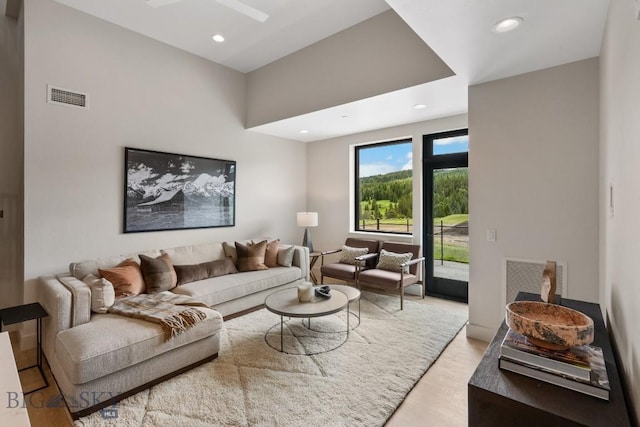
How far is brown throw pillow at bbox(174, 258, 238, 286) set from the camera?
11.6ft

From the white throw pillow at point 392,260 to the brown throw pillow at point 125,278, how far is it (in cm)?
303

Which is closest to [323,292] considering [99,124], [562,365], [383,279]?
[383,279]

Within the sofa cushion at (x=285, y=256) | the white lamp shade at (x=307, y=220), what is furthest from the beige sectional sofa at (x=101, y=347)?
the white lamp shade at (x=307, y=220)

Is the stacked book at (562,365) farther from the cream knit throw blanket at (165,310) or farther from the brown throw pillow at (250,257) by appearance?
the brown throw pillow at (250,257)

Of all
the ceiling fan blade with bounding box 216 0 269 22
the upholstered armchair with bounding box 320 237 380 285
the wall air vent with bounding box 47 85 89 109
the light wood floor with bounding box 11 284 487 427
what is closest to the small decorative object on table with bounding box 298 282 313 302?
the light wood floor with bounding box 11 284 487 427

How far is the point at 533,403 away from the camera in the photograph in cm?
97

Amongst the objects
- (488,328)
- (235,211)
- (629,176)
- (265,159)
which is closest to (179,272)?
(235,211)

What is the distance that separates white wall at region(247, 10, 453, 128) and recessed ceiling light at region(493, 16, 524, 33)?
80cm

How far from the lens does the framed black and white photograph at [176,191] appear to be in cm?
363

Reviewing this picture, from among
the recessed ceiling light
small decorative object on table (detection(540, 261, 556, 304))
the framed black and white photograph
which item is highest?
the recessed ceiling light

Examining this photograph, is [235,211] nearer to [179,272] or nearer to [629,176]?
[179,272]

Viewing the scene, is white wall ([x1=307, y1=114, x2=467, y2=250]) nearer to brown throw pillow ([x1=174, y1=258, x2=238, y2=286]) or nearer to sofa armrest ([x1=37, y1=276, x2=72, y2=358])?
brown throw pillow ([x1=174, y1=258, x2=238, y2=286])

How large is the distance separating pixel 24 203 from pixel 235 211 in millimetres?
2383

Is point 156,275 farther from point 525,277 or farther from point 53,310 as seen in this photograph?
point 525,277
